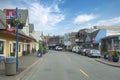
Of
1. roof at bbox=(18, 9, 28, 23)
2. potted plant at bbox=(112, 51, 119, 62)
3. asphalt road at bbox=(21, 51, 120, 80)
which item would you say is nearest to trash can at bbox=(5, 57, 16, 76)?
asphalt road at bbox=(21, 51, 120, 80)

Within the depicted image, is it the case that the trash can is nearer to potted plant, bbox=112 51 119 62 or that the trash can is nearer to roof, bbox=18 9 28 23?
potted plant, bbox=112 51 119 62

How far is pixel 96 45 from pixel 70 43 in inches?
2043

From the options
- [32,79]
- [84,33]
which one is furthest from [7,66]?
[84,33]

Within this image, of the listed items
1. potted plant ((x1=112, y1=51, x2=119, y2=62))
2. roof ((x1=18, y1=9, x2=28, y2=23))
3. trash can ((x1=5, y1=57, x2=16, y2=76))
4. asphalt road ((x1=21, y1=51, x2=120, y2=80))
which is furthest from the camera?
roof ((x1=18, y1=9, x2=28, y2=23))

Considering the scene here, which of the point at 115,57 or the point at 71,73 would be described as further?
the point at 115,57

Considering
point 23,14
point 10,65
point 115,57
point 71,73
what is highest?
point 23,14

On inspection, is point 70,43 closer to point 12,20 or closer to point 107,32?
point 107,32

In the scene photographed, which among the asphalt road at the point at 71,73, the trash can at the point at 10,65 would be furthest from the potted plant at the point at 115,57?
the trash can at the point at 10,65

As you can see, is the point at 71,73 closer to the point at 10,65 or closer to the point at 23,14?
the point at 10,65

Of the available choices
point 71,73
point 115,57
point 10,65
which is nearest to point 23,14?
point 115,57

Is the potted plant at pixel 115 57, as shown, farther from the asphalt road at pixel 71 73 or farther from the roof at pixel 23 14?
the roof at pixel 23 14

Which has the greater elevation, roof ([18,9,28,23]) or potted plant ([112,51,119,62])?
roof ([18,9,28,23])

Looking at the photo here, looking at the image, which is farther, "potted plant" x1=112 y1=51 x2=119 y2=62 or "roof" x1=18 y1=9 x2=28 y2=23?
"roof" x1=18 y1=9 x2=28 y2=23

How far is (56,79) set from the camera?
562 inches
